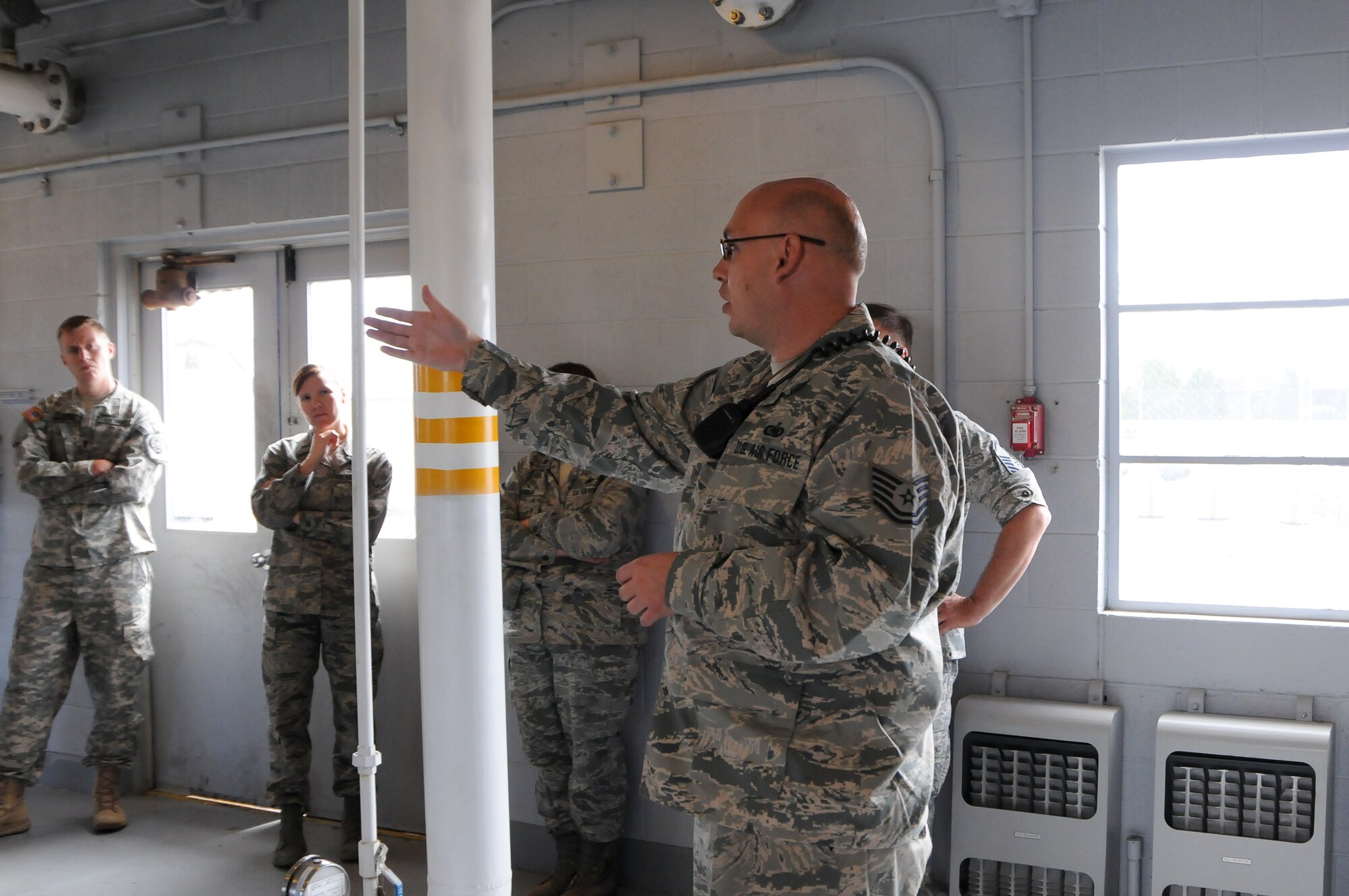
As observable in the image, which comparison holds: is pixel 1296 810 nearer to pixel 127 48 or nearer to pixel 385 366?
pixel 385 366

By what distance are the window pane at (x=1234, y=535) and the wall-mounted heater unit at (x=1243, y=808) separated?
0.34m

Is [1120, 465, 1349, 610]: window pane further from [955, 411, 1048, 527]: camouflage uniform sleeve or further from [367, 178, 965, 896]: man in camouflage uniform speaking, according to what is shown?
[367, 178, 965, 896]: man in camouflage uniform speaking

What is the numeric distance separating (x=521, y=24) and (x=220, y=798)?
314cm

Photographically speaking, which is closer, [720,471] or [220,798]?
[720,471]

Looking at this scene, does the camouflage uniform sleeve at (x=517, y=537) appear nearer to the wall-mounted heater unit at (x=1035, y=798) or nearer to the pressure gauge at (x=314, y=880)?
the wall-mounted heater unit at (x=1035, y=798)

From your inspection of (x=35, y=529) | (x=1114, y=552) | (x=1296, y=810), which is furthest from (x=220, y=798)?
(x=1296, y=810)

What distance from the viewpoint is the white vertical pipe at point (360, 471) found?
1.72 meters

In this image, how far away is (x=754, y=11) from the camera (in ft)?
10.0

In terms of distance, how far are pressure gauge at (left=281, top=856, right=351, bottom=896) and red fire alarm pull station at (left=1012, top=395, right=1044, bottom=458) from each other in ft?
6.48

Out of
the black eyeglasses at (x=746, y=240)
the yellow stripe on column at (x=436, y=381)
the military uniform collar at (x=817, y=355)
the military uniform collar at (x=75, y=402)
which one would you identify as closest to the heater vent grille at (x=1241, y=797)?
the military uniform collar at (x=817, y=355)

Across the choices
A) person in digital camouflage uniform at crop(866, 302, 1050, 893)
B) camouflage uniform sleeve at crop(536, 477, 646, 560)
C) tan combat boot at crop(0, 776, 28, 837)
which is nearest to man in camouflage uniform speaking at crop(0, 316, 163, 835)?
tan combat boot at crop(0, 776, 28, 837)

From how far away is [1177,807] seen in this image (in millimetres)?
2617

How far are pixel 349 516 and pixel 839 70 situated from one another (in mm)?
2074

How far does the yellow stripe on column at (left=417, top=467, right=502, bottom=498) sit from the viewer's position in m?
2.08
